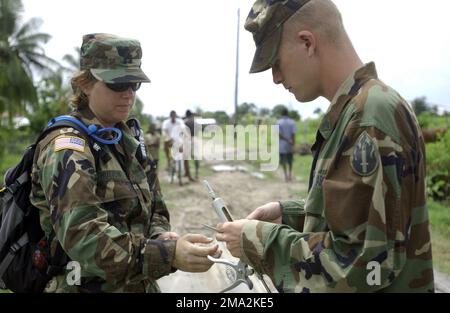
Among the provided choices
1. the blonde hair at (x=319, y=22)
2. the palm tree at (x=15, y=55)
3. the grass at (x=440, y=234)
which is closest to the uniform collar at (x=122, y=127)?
the blonde hair at (x=319, y=22)

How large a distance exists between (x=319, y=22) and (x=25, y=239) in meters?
1.41

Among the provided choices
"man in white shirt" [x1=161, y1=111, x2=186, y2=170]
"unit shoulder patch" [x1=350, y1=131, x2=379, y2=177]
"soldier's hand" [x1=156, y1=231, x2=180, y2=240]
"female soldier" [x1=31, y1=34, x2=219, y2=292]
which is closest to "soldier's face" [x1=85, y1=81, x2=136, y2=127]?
"female soldier" [x1=31, y1=34, x2=219, y2=292]

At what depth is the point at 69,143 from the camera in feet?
5.83

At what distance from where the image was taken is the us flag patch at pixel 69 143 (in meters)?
1.76

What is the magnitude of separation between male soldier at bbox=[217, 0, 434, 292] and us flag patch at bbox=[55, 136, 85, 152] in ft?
2.13

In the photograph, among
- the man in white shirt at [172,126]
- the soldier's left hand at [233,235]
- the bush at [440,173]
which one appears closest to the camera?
the soldier's left hand at [233,235]

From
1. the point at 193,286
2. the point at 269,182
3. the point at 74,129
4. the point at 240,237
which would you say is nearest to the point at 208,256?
the point at 240,237

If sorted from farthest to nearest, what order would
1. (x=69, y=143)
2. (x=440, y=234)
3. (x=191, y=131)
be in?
(x=191, y=131) → (x=440, y=234) → (x=69, y=143)

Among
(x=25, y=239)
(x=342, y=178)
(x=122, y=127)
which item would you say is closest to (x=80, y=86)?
(x=122, y=127)

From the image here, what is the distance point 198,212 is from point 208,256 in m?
6.14

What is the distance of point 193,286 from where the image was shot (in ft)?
14.2

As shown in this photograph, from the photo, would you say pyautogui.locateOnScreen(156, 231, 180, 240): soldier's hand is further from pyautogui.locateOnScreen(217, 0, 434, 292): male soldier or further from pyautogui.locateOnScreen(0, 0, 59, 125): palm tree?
pyautogui.locateOnScreen(0, 0, 59, 125): palm tree

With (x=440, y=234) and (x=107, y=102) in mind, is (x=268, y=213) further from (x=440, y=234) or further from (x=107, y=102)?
(x=440, y=234)

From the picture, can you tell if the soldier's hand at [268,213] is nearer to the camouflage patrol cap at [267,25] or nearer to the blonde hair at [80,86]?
the camouflage patrol cap at [267,25]
